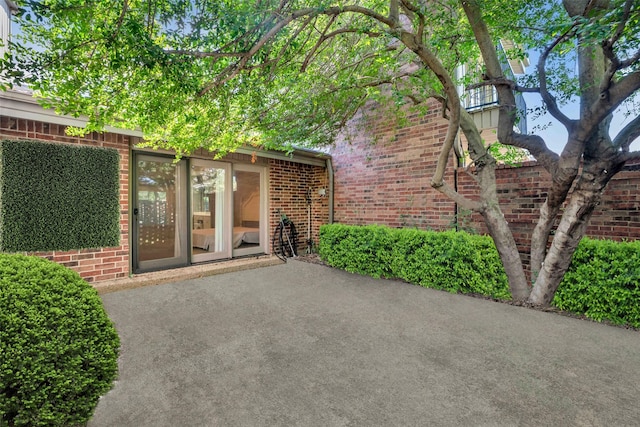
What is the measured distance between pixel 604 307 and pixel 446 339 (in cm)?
198

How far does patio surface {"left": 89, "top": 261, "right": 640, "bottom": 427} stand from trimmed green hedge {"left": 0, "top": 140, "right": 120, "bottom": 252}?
1.22 m

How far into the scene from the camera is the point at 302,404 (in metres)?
1.87

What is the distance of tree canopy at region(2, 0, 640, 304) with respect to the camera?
7.80 ft

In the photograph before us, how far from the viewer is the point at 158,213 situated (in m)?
5.49

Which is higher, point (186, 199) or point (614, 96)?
point (614, 96)

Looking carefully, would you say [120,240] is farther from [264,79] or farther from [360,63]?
[360,63]

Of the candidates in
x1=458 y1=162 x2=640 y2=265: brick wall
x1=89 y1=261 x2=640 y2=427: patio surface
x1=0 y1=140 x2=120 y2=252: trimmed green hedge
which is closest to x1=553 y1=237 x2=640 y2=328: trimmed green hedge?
x1=89 y1=261 x2=640 y2=427: patio surface

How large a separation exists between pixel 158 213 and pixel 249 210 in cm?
214

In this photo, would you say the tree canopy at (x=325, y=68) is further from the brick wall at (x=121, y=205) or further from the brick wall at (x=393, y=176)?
the brick wall at (x=393, y=176)

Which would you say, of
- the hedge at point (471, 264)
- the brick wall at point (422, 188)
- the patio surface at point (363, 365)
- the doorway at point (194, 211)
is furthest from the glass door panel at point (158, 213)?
the brick wall at point (422, 188)

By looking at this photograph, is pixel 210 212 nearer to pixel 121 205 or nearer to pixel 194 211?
pixel 194 211

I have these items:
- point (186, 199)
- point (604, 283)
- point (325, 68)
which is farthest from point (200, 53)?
point (604, 283)

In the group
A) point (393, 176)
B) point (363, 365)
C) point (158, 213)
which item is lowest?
point (363, 365)

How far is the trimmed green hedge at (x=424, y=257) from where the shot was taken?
4.15 m
